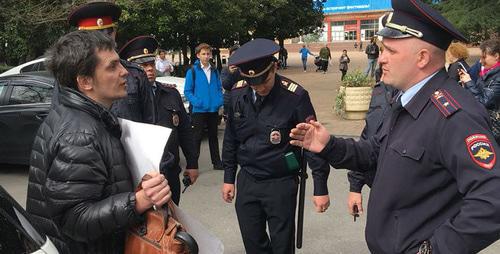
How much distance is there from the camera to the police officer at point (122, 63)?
3303 mm

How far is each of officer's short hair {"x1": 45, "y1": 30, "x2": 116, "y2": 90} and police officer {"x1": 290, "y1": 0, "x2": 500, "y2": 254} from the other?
1224 mm

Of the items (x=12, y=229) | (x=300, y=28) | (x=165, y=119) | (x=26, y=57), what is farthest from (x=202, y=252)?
(x=300, y=28)

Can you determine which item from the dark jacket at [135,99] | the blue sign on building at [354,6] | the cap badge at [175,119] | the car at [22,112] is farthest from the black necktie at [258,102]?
the blue sign on building at [354,6]

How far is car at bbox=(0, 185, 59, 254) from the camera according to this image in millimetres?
1869

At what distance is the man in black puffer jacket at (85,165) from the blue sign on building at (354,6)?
79323mm

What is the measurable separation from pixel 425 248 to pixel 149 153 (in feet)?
3.74

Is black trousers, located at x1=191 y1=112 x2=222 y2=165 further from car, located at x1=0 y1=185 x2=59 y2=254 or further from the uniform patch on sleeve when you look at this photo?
the uniform patch on sleeve

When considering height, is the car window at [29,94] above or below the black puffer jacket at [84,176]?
below

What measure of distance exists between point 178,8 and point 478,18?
13.0 meters

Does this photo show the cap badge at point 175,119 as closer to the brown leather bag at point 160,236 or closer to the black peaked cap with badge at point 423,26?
the brown leather bag at point 160,236

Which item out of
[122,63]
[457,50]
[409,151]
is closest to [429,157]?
[409,151]

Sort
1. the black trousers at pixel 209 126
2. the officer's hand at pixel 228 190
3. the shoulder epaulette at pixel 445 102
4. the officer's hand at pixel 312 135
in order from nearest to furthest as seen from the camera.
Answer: the shoulder epaulette at pixel 445 102 < the officer's hand at pixel 312 135 < the officer's hand at pixel 228 190 < the black trousers at pixel 209 126

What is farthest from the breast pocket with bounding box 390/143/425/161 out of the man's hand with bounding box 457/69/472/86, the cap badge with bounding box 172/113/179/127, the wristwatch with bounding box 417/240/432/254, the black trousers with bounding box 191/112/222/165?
the black trousers with bounding box 191/112/222/165

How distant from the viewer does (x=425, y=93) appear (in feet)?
6.47
